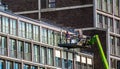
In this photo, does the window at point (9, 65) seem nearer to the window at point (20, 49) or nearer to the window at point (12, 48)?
the window at point (12, 48)

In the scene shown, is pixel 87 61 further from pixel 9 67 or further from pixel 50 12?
pixel 9 67

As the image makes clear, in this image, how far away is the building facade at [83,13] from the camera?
122688mm

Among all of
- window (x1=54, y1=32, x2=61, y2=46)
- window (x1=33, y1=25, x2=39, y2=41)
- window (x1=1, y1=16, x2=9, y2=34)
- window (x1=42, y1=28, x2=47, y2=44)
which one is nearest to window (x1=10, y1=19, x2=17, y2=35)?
window (x1=1, y1=16, x2=9, y2=34)

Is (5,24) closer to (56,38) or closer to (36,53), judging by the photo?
(36,53)

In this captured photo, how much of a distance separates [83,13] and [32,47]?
2331 centimetres

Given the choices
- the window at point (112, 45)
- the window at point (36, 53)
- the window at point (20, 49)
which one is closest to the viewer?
the window at point (20, 49)

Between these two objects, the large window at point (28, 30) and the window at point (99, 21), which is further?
the window at point (99, 21)

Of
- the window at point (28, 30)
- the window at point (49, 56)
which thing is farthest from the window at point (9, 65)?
the window at point (49, 56)

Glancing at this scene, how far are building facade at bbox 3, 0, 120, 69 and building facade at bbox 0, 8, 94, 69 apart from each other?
9.04 m

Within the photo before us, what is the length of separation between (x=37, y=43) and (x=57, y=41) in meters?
5.63

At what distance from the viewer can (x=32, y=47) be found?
102 meters

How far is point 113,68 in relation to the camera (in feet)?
411

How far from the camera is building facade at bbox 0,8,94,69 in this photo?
95938 mm

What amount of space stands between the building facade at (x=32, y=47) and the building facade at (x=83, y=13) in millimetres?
9042
